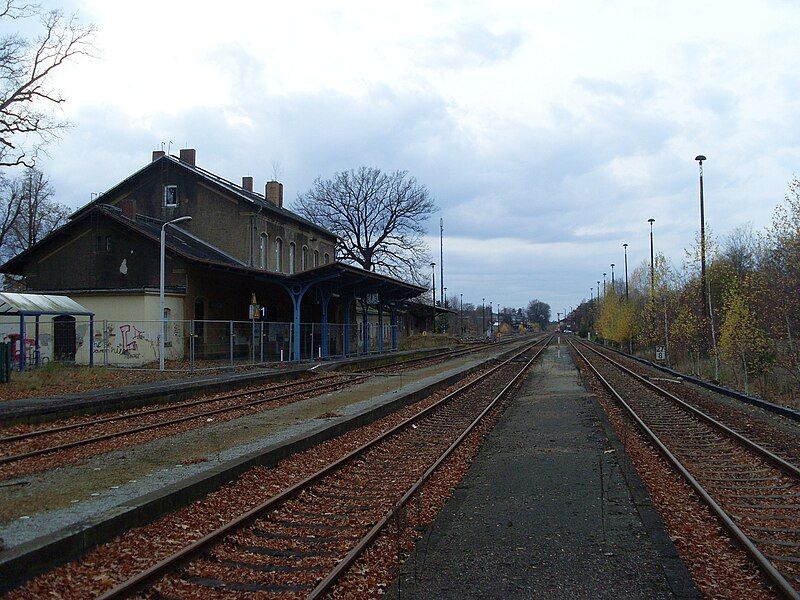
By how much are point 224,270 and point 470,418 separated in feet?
64.3

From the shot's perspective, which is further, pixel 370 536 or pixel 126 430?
pixel 126 430

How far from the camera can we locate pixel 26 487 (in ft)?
28.6

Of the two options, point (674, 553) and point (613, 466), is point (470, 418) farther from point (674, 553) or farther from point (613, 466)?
point (674, 553)

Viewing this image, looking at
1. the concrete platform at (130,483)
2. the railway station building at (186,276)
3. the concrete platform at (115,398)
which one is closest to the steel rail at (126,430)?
the concrete platform at (115,398)

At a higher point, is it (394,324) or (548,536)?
(394,324)

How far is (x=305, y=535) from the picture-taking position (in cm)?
724

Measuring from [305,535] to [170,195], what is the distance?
38.8 m

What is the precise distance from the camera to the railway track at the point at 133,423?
11.5m

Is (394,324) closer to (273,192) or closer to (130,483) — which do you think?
(273,192)

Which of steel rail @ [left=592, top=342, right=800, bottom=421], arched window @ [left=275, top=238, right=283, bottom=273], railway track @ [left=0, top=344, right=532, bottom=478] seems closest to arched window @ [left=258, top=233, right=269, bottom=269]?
arched window @ [left=275, top=238, right=283, bottom=273]

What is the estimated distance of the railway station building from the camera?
3186cm

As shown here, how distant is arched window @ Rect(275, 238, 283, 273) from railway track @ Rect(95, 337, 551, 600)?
115ft

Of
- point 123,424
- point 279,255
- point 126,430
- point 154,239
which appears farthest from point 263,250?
point 126,430

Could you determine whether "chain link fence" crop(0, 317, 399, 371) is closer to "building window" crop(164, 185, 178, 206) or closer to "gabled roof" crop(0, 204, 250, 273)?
"gabled roof" crop(0, 204, 250, 273)
